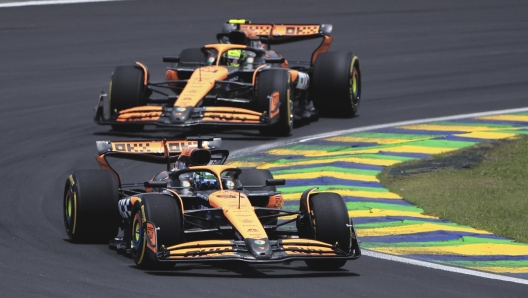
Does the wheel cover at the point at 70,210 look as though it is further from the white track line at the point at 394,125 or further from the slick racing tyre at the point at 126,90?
the slick racing tyre at the point at 126,90

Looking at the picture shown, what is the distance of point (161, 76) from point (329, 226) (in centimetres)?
1322

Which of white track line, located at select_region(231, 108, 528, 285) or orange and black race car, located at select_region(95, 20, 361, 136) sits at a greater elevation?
orange and black race car, located at select_region(95, 20, 361, 136)

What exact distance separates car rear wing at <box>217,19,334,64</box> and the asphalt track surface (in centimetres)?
149

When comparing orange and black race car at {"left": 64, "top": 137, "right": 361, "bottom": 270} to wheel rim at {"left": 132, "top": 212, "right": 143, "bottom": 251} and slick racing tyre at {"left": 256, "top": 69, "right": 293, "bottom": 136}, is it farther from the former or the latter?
slick racing tyre at {"left": 256, "top": 69, "right": 293, "bottom": 136}

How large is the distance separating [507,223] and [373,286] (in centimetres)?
304

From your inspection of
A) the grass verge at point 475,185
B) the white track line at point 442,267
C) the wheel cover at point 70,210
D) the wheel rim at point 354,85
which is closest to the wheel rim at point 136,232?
the wheel cover at point 70,210

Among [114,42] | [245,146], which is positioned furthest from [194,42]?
[245,146]

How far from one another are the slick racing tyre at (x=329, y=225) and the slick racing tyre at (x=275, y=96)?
7.08 m

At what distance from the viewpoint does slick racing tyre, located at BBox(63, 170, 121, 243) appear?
12.0 meters

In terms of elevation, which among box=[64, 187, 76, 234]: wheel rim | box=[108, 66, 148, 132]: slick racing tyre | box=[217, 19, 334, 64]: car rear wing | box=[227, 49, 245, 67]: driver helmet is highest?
box=[217, 19, 334, 64]: car rear wing

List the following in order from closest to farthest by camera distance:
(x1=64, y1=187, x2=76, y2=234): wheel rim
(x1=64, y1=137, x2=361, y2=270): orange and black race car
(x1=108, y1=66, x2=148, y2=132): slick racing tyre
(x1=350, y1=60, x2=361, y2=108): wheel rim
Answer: (x1=64, y1=137, x2=361, y2=270): orange and black race car, (x1=64, y1=187, x2=76, y2=234): wheel rim, (x1=108, y1=66, x2=148, y2=132): slick racing tyre, (x1=350, y1=60, x2=361, y2=108): wheel rim

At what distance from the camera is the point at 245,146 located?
18.1 metres

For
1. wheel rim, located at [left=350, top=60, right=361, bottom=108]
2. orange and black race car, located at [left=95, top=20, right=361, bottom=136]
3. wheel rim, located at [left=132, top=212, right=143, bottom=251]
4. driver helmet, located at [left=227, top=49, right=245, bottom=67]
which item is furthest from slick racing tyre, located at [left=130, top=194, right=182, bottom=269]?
wheel rim, located at [left=350, top=60, right=361, bottom=108]

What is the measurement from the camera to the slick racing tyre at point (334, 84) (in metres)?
20.6
